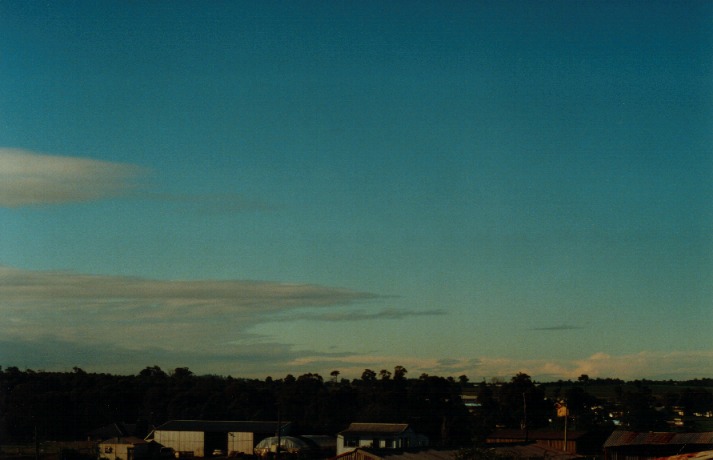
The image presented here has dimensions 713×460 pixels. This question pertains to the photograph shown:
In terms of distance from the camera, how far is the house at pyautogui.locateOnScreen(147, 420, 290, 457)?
10675cm

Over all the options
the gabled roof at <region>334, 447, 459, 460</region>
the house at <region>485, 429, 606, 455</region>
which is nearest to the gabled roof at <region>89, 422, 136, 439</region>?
the house at <region>485, 429, 606, 455</region>

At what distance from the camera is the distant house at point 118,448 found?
9538 cm

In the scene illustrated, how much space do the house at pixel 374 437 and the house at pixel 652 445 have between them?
29.0 meters

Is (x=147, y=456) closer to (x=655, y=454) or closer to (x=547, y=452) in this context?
(x=547, y=452)

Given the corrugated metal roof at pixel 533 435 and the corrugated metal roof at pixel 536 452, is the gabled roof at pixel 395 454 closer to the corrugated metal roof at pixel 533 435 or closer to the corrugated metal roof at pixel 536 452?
the corrugated metal roof at pixel 536 452

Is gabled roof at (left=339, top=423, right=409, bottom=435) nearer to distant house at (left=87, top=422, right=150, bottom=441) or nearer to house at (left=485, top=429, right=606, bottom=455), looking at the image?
house at (left=485, top=429, right=606, bottom=455)

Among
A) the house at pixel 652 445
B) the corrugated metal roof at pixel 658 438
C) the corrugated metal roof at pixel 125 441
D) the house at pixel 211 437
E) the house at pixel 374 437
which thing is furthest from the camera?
the house at pixel 211 437

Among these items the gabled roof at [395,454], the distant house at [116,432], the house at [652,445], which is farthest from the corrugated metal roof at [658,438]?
the distant house at [116,432]

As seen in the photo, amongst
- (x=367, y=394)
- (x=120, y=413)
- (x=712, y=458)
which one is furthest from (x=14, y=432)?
(x=712, y=458)

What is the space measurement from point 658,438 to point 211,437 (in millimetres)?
57842

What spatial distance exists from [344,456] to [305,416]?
5841cm

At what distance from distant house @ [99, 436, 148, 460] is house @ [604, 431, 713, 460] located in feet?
169

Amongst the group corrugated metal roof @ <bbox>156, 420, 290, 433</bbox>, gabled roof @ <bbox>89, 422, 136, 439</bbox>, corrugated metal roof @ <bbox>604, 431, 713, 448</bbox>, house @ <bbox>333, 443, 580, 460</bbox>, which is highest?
corrugated metal roof @ <bbox>604, 431, 713, 448</bbox>

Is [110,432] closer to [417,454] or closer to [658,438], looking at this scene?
[417,454]
